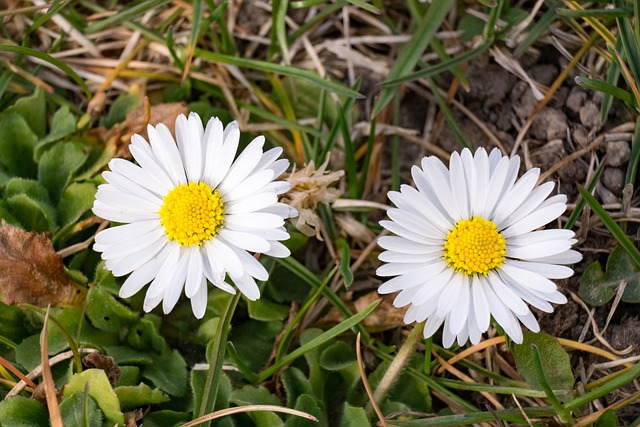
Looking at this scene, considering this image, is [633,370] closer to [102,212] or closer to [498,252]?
[498,252]

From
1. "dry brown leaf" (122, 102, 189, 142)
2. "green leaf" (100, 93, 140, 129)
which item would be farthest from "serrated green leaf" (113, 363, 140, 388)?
"green leaf" (100, 93, 140, 129)

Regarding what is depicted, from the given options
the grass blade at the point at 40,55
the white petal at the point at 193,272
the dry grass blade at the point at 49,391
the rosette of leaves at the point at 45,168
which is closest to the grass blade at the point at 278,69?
the grass blade at the point at 40,55

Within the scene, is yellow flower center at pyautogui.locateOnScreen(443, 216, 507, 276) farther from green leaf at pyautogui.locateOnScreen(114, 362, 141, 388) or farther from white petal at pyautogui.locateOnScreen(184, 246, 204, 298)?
green leaf at pyautogui.locateOnScreen(114, 362, 141, 388)

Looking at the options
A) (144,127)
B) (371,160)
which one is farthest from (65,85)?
(371,160)

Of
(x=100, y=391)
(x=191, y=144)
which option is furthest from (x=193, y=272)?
(x=100, y=391)

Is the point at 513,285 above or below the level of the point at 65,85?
below

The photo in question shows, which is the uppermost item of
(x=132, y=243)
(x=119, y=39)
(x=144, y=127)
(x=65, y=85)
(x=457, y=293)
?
(x=119, y=39)
